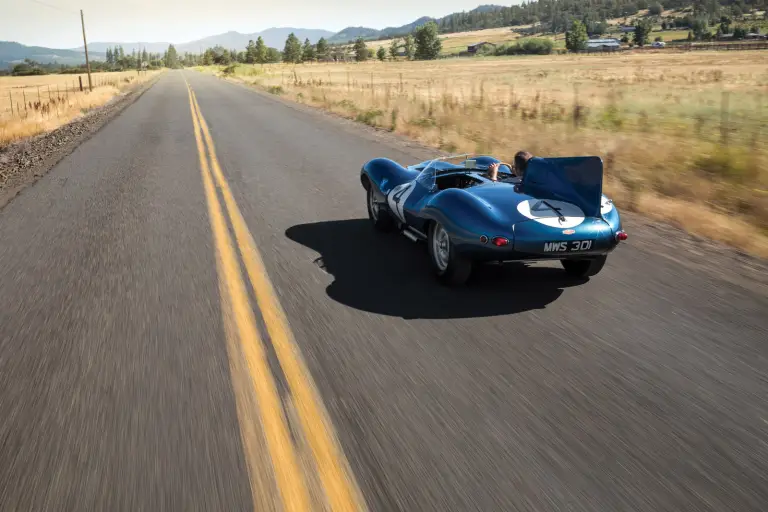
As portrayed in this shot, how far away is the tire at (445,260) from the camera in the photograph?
5.06 metres

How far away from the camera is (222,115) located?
2359 cm

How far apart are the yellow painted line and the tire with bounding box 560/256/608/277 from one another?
289 cm

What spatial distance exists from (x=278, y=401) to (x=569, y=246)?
2568 mm

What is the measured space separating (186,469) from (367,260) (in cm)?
355

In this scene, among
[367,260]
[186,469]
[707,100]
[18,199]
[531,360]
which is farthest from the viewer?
[707,100]

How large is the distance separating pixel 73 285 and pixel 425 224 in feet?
10.8

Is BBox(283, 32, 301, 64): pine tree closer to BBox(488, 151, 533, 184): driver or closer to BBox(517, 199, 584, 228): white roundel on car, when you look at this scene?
BBox(488, 151, 533, 184): driver

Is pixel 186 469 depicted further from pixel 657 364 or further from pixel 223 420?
pixel 657 364

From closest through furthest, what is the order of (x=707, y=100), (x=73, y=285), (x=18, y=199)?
1. (x=73, y=285)
2. (x=18, y=199)
3. (x=707, y=100)

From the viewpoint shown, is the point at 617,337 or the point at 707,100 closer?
the point at 617,337

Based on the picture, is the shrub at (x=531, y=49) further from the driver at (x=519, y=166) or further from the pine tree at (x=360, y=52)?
the driver at (x=519, y=166)

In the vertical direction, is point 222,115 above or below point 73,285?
above

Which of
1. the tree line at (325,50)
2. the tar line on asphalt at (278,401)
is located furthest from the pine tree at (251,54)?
the tar line on asphalt at (278,401)

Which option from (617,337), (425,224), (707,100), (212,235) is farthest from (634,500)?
(707,100)
